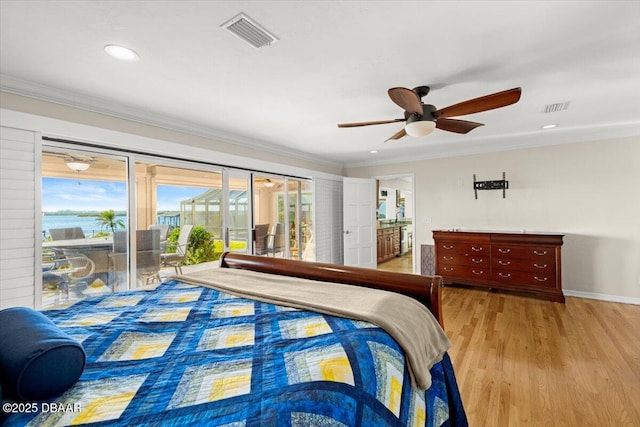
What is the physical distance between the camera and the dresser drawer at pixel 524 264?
3.93 m

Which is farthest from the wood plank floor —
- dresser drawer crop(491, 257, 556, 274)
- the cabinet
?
the cabinet

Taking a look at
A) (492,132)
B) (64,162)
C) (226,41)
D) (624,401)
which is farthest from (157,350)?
(492,132)

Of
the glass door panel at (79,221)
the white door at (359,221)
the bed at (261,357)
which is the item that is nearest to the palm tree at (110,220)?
the glass door panel at (79,221)

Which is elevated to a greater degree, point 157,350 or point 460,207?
point 460,207

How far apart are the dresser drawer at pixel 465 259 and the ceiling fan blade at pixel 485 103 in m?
2.85

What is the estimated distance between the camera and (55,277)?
2623mm

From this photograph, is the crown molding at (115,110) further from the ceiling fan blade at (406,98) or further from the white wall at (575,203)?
the white wall at (575,203)

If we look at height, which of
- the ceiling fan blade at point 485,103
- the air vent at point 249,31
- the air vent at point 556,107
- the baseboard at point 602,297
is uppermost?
the air vent at point 556,107

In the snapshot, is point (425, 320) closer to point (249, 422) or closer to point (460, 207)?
point (249, 422)

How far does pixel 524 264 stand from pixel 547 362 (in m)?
2.06

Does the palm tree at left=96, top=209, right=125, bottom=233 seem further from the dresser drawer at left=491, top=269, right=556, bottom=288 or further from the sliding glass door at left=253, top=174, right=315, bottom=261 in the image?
the dresser drawer at left=491, top=269, right=556, bottom=288

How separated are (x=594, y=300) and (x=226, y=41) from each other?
5.42 meters

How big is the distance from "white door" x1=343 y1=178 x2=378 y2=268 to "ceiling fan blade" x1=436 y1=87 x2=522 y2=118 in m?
3.40

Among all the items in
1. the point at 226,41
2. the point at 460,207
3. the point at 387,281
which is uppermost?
the point at 226,41
